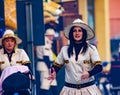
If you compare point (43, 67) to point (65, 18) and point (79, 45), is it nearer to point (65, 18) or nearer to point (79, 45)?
point (65, 18)

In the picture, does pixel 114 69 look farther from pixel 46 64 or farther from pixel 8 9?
pixel 8 9

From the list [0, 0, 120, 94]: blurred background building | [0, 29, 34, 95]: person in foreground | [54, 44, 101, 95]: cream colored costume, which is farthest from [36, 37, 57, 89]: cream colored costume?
[54, 44, 101, 95]: cream colored costume

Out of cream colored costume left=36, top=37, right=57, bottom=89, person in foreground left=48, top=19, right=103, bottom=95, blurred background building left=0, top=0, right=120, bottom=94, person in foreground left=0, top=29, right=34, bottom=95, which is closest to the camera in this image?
person in foreground left=48, top=19, right=103, bottom=95

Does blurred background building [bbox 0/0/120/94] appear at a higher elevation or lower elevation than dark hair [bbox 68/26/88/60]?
higher

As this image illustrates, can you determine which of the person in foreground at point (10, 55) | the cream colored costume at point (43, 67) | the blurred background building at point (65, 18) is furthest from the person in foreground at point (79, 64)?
the cream colored costume at point (43, 67)

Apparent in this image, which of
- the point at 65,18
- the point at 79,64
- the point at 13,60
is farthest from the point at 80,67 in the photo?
the point at 65,18

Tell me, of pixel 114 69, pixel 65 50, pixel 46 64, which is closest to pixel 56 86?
pixel 46 64

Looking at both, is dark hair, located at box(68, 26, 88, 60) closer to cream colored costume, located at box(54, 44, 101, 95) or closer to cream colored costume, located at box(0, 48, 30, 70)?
cream colored costume, located at box(54, 44, 101, 95)

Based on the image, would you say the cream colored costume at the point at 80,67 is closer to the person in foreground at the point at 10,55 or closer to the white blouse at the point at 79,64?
the white blouse at the point at 79,64

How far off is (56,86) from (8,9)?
6.07 ft

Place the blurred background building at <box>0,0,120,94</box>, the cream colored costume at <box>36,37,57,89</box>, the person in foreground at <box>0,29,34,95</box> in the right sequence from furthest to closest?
the cream colored costume at <box>36,37,57,89</box> → the blurred background building at <box>0,0,120,94</box> → the person in foreground at <box>0,29,34,95</box>

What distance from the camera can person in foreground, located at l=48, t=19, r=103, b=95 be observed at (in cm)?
771

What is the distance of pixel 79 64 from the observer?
25.3 ft

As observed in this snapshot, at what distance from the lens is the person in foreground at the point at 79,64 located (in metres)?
7.71
